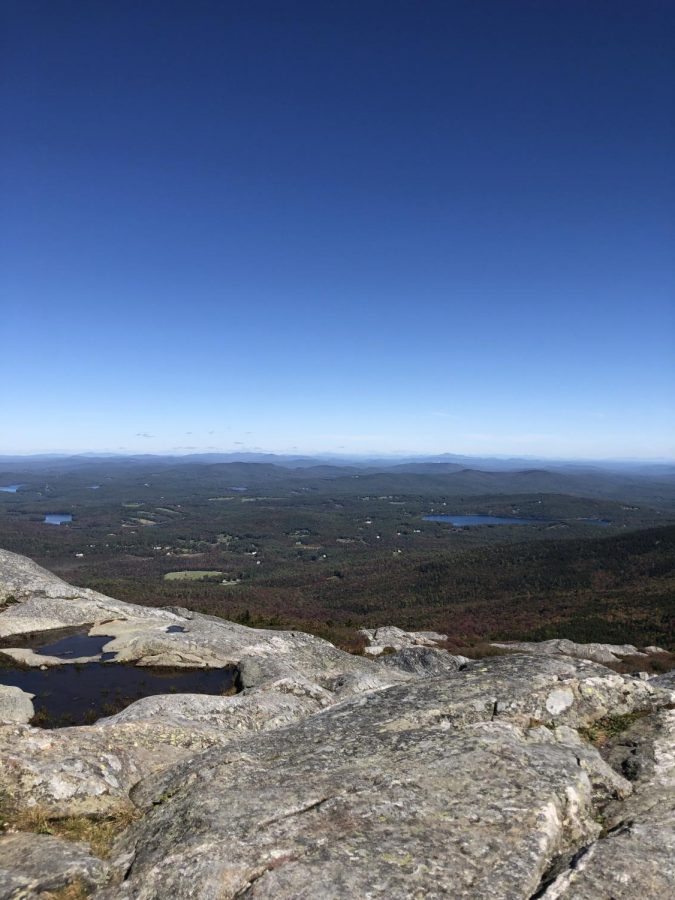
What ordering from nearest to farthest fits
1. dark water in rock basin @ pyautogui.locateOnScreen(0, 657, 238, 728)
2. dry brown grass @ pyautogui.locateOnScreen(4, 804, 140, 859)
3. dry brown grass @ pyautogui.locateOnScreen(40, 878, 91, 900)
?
dry brown grass @ pyautogui.locateOnScreen(40, 878, 91, 900) < dry brown grass @ pyautogui.locateOnScreen(4, 804, 140, 859) < dark water in rock basin @ pyautogui.locateOnScreen(0, 657, 238, 728)

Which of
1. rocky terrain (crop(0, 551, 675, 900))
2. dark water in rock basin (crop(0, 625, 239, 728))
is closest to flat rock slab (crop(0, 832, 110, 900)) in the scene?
rocky terrain (crop(0, 551, 675, 900))

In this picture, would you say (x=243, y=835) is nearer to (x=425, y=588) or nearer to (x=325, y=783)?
(x=325, y=783)

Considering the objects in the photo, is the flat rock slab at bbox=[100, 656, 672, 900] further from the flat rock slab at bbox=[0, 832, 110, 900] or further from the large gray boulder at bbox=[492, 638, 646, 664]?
the large gray boulder at bbox=[492, 638, 646, 664]

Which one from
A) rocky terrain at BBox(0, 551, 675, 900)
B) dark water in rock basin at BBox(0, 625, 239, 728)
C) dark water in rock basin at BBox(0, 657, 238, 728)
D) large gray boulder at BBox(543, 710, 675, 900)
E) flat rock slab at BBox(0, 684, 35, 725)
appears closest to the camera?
large gray boulder at BBox(543, 710, 675, 900)

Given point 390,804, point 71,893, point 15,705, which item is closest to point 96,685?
point 15,705

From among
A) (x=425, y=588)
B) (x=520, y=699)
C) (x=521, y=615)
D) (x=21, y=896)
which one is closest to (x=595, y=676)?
(x=520, y=699)

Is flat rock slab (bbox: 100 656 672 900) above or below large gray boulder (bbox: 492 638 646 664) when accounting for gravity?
above
